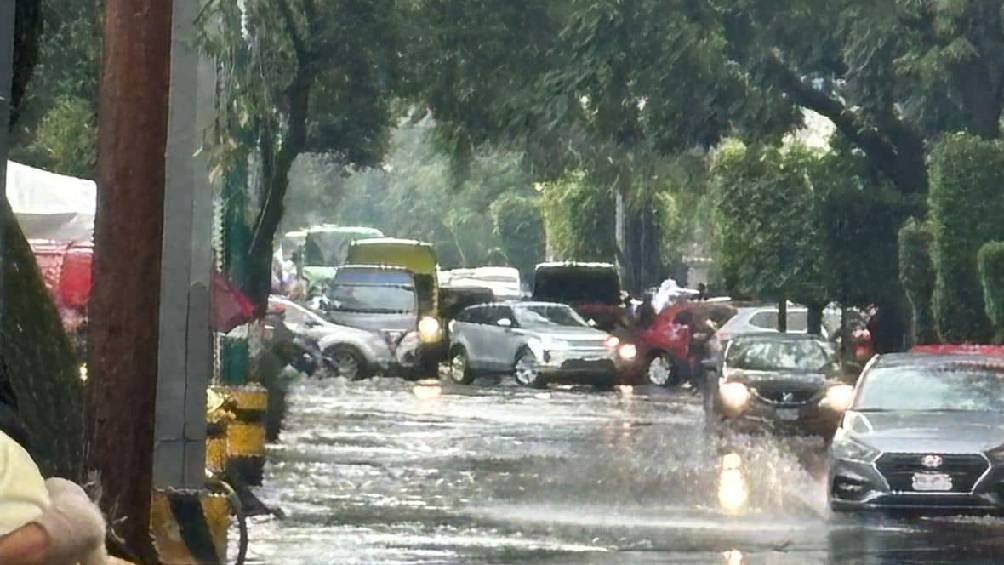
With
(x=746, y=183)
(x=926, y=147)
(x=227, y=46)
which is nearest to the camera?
(x=227, y=46)

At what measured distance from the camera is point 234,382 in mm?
20406

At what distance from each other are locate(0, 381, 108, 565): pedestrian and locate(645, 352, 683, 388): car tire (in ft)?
106

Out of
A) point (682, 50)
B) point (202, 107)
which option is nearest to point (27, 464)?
point (202, 107)

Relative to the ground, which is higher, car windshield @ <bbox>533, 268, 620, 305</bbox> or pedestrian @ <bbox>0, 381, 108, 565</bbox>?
car windshield @ <bbox>533, 268, 620, 305</bbox>

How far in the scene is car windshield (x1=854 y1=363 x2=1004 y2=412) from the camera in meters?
17.6

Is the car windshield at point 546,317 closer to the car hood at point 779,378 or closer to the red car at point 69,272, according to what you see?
the car hood at point 779,378

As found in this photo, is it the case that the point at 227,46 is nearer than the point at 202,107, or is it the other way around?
the point at 227,46

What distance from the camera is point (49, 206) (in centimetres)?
1945

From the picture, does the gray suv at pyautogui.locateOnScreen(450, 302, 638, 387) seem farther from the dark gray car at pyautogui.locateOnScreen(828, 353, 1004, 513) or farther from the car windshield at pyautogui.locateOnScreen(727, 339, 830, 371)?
the dark gray car at pyautogui.locateOnScreen(828, 353, 1004, 513)

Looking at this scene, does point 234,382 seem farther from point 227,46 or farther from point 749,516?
point 227,46

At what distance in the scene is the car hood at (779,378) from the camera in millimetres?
25281

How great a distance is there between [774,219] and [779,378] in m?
8.46

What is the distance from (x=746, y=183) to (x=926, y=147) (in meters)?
3.38

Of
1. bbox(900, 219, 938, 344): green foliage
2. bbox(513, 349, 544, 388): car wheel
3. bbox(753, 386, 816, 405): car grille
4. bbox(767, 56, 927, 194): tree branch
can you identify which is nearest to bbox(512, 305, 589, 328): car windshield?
bbox(513, 349, 544, 388): car wheel
